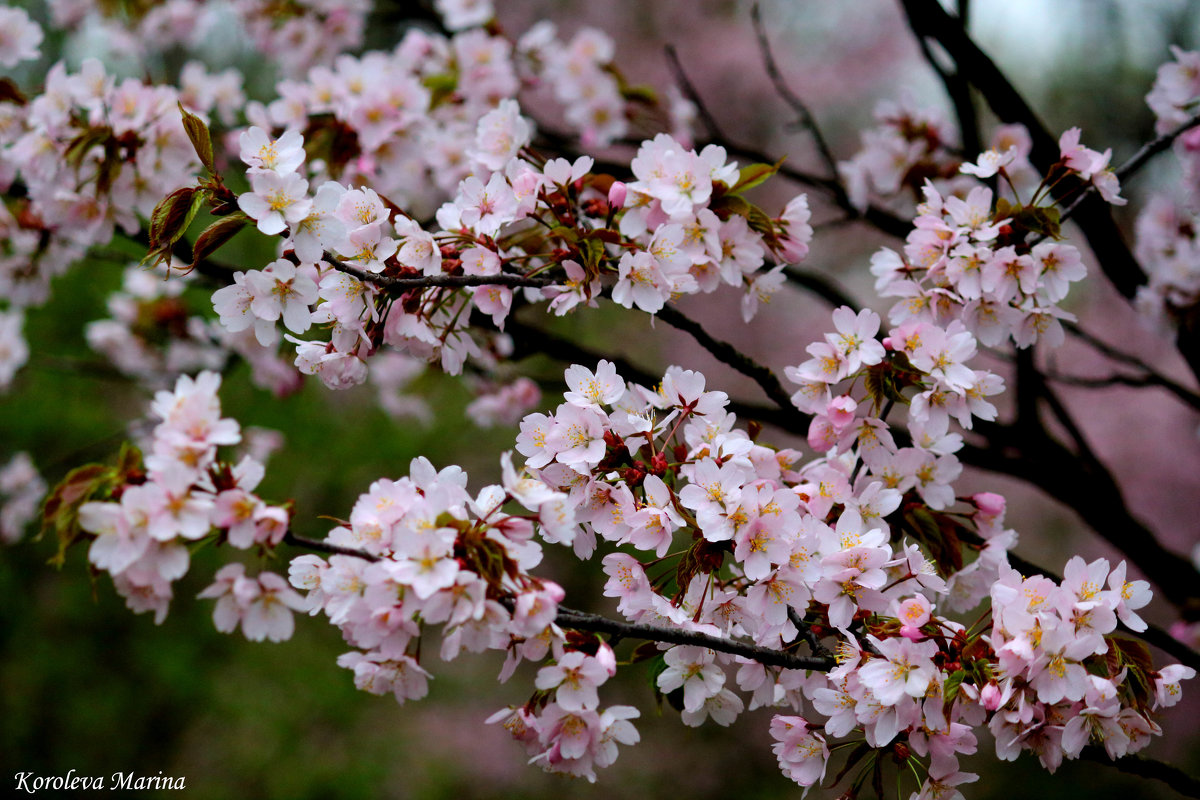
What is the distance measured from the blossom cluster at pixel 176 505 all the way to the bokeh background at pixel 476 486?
6.33 ft

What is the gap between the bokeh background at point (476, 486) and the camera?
3.95 meters

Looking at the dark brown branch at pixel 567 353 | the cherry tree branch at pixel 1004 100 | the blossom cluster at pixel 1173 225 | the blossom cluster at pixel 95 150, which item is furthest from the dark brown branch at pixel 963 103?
the blossom cluster at pixel 95 150

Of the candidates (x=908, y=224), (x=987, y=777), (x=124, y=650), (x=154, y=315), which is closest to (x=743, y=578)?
(x=908, y=224)

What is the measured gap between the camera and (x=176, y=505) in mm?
774

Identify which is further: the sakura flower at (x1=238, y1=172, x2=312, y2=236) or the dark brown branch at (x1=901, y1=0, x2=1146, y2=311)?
the dark brown branch at (x1=901, y1=0, x2=1146, y2=311)

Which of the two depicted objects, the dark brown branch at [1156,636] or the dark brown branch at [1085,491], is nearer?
the dark brown branch at [1156,636]

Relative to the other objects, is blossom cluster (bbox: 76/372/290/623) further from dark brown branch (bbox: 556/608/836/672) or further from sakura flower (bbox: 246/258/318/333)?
dark brown branch (bbox: 556/608/836/672)

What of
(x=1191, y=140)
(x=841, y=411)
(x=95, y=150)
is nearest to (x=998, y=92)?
(x=1191, y=140)

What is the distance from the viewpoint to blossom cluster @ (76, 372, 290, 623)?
0.77 metres

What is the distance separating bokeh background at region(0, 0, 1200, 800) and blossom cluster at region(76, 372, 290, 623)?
1928 mm

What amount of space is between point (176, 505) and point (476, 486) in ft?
15.0

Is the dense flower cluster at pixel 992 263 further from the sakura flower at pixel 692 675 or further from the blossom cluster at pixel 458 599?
the blossom cluster at pixel 458 599

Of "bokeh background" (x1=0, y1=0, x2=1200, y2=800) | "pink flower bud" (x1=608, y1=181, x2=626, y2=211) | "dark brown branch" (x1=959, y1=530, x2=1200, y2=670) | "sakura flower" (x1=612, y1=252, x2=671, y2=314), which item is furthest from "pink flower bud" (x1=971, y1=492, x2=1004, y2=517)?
"bokeh background" (x1=0, y1=0, x2=1200, y2=800)

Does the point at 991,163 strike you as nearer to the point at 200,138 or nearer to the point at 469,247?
the point at 469,247
